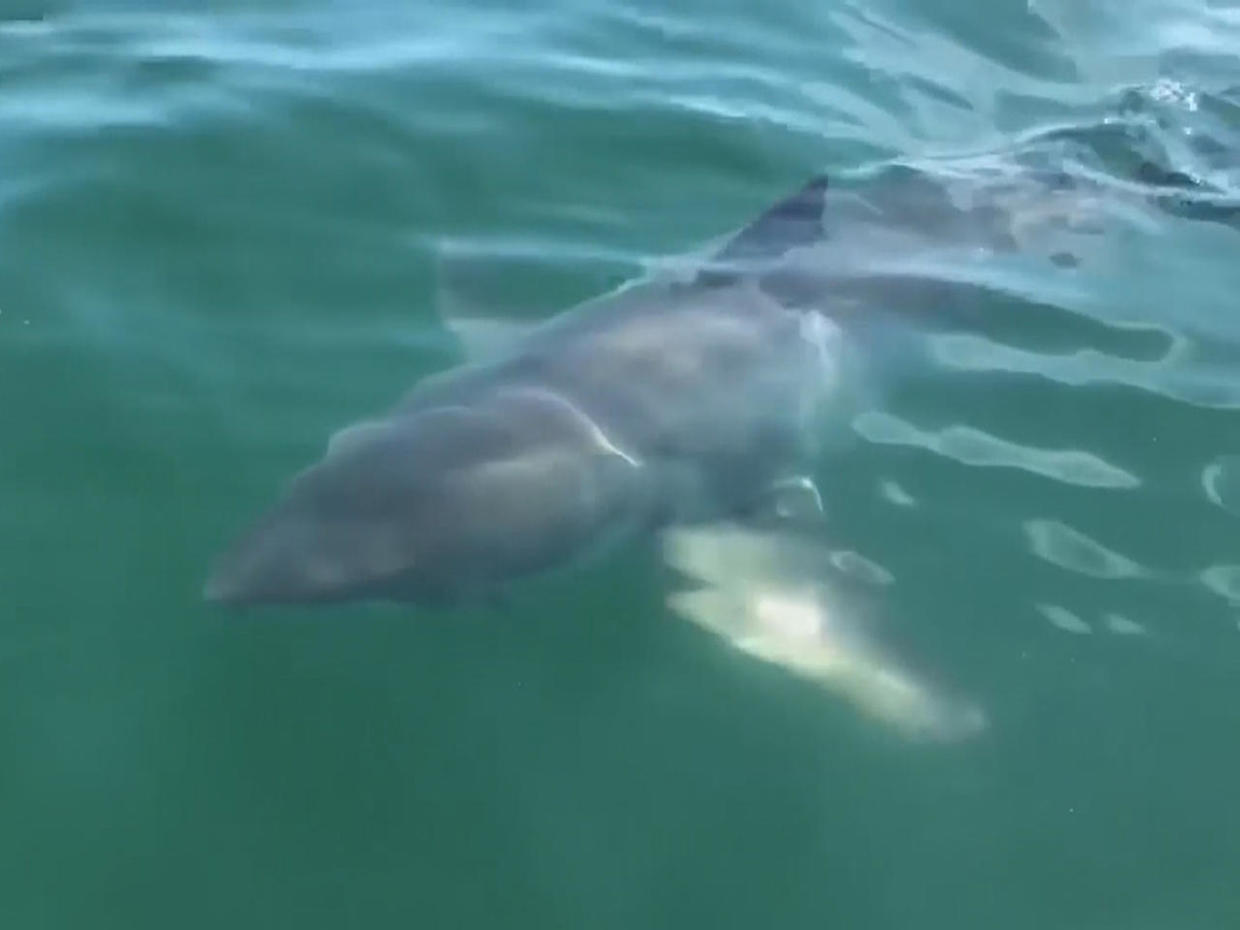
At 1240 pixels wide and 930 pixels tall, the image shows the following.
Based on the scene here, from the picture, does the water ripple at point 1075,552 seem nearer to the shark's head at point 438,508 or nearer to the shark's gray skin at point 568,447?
the shark's gray skin at point 568,447

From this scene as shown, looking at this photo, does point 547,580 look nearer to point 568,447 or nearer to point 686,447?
point 568,447

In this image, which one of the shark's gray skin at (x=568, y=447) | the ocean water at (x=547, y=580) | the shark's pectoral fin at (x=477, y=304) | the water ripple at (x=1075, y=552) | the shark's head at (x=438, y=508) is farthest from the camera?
the shark's pectoral fin at (x=477, y=304)

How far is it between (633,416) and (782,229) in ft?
5.41

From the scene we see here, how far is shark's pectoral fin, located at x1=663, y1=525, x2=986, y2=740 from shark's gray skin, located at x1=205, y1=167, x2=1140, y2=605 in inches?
8.3

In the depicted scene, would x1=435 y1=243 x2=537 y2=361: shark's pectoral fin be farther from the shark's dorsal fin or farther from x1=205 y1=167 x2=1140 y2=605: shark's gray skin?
the shark's dorsal fin

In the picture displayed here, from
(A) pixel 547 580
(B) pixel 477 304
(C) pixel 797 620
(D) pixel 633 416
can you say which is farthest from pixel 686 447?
(B) pixel 477 304

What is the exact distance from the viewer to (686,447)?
6.89m

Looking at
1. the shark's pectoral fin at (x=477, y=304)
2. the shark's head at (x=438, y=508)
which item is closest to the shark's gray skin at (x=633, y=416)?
the shark's head at (x=438, y=508)

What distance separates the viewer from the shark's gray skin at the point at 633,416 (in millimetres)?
5766

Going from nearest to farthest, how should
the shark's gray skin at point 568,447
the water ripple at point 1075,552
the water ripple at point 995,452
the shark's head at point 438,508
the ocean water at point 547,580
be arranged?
the ocean water at point 547,580, the shark's head at point 438,508, the shark's gray skin at point 568,447, the water ripple at point 1075,552, the water ripple at point 995,452

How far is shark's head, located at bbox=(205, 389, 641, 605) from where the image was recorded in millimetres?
5605

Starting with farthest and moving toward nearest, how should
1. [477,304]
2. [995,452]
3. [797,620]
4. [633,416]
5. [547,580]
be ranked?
[477,304]
[995,452]
[633,416]
[797,620]
[547,580]

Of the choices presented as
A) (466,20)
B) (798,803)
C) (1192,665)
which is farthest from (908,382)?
(466,20)

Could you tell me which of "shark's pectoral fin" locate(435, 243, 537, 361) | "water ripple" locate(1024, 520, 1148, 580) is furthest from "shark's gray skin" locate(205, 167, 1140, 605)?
"water ripple" locate(1024, 520, 1148, 580)
